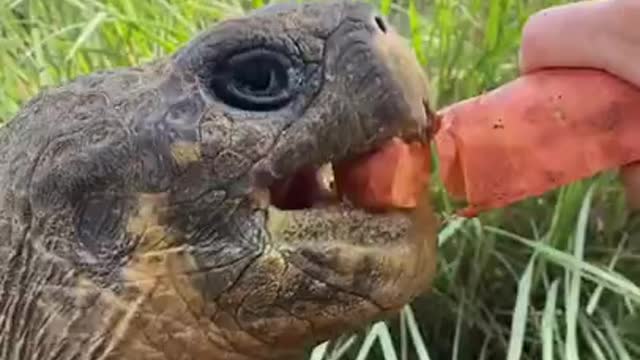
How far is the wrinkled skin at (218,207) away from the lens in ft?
4.77

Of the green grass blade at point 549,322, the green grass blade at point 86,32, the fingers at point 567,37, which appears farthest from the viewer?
the green grass blade at point 86,32

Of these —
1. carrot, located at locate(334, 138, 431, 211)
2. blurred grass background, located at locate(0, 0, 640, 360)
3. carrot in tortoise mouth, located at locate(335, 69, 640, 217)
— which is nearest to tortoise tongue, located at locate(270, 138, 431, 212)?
carrot, located at locate(334, 138, 431, 211)

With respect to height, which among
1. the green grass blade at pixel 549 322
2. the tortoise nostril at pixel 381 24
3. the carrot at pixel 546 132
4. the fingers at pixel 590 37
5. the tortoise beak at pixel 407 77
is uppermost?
the tortoise nostril at pixel 381 24

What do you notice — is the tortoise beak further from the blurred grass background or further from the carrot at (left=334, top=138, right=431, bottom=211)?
the blurred grass background

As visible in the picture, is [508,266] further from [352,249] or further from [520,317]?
[352,249]

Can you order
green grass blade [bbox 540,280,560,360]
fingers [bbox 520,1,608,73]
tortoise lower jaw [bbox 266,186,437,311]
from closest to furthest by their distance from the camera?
tortoise lower jaw [bbox 266,186,437,311] < fingers [bbox 520,1,608,73] < green grass blade [bbox 540,280,560,360]

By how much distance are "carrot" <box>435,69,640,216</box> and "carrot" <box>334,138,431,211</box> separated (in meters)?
0.32

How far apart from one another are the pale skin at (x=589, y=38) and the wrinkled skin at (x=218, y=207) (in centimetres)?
33

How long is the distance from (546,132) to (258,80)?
0.44 m

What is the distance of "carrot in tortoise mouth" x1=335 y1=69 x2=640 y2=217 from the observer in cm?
180

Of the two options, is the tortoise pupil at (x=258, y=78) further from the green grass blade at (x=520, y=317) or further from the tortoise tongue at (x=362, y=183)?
the green grass blade at (x=520, y=317)

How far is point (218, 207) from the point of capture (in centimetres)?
148

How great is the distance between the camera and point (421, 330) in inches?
95.8

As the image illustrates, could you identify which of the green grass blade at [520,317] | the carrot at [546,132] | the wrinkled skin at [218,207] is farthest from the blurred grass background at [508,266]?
the wrinkled skin at [218,207]
